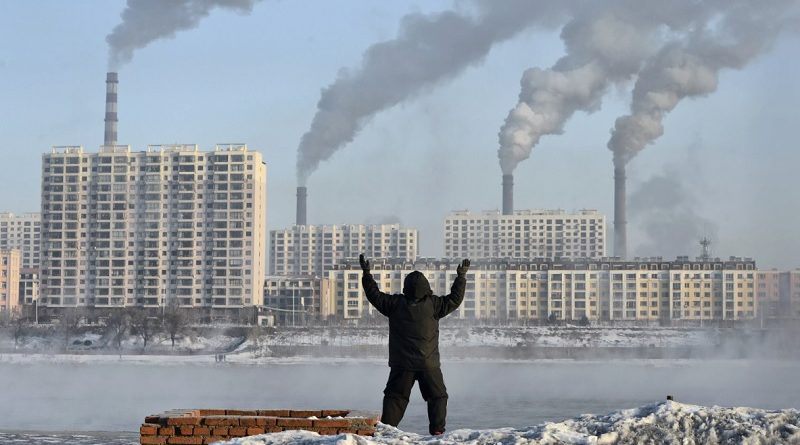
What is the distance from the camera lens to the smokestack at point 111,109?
140350 millimetres

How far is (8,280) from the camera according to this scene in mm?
144000

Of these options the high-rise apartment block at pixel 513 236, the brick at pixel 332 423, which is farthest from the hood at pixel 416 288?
the high-rise apartment block at pixel 513 236

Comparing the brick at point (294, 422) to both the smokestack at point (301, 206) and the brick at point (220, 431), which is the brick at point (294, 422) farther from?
the smokestack at point (301, 206)

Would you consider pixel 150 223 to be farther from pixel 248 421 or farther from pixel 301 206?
pixel 248 421

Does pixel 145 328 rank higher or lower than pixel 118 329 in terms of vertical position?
higher

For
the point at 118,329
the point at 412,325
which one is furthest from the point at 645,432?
the point at 118,329

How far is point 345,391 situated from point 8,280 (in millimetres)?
110180

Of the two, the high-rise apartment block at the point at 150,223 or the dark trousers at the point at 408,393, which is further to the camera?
the high-rise apartment block at the point at 150,223

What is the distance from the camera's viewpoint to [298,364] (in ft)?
234

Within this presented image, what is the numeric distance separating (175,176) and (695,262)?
187 feet

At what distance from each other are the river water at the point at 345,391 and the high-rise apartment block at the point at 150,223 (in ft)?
231

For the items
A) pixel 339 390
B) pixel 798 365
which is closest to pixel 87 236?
pixel 798 365

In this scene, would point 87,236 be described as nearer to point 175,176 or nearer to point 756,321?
point 175,176

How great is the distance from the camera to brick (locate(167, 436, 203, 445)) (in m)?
9.61
